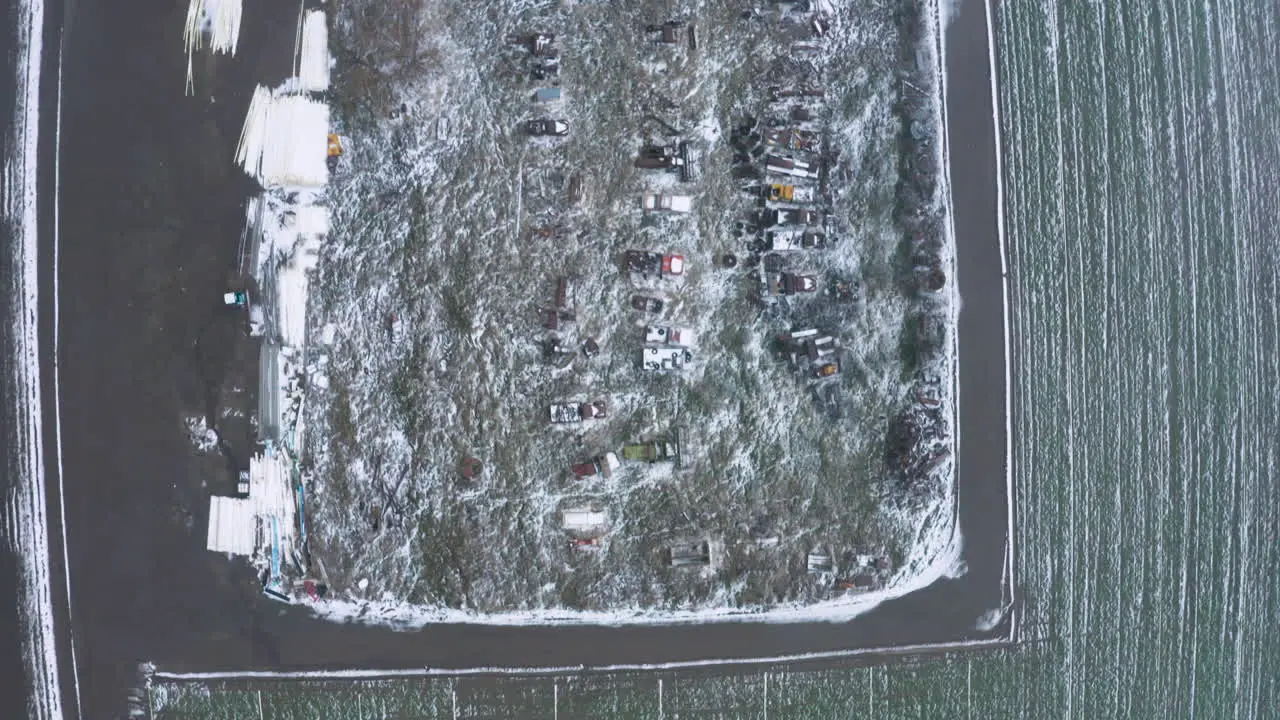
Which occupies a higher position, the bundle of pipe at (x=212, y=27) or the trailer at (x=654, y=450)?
the bundle of pipe at (x=212, y=27)

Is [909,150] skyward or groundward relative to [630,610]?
skyward

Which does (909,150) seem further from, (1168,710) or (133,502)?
(133,502)

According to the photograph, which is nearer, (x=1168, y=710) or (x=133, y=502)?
(x=133, y=502)

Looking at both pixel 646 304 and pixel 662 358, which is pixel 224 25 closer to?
pixel 646 304

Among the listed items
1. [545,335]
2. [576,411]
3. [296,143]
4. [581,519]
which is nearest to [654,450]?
[576,411]

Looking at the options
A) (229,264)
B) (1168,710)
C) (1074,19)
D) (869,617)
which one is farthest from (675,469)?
(1074,19)

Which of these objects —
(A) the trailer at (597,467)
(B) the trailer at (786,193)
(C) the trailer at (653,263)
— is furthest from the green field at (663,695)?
(B) the trailer at (786,193)

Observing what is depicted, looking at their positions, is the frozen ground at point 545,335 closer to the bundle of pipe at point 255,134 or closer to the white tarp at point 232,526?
the white tarp at point 232,526
